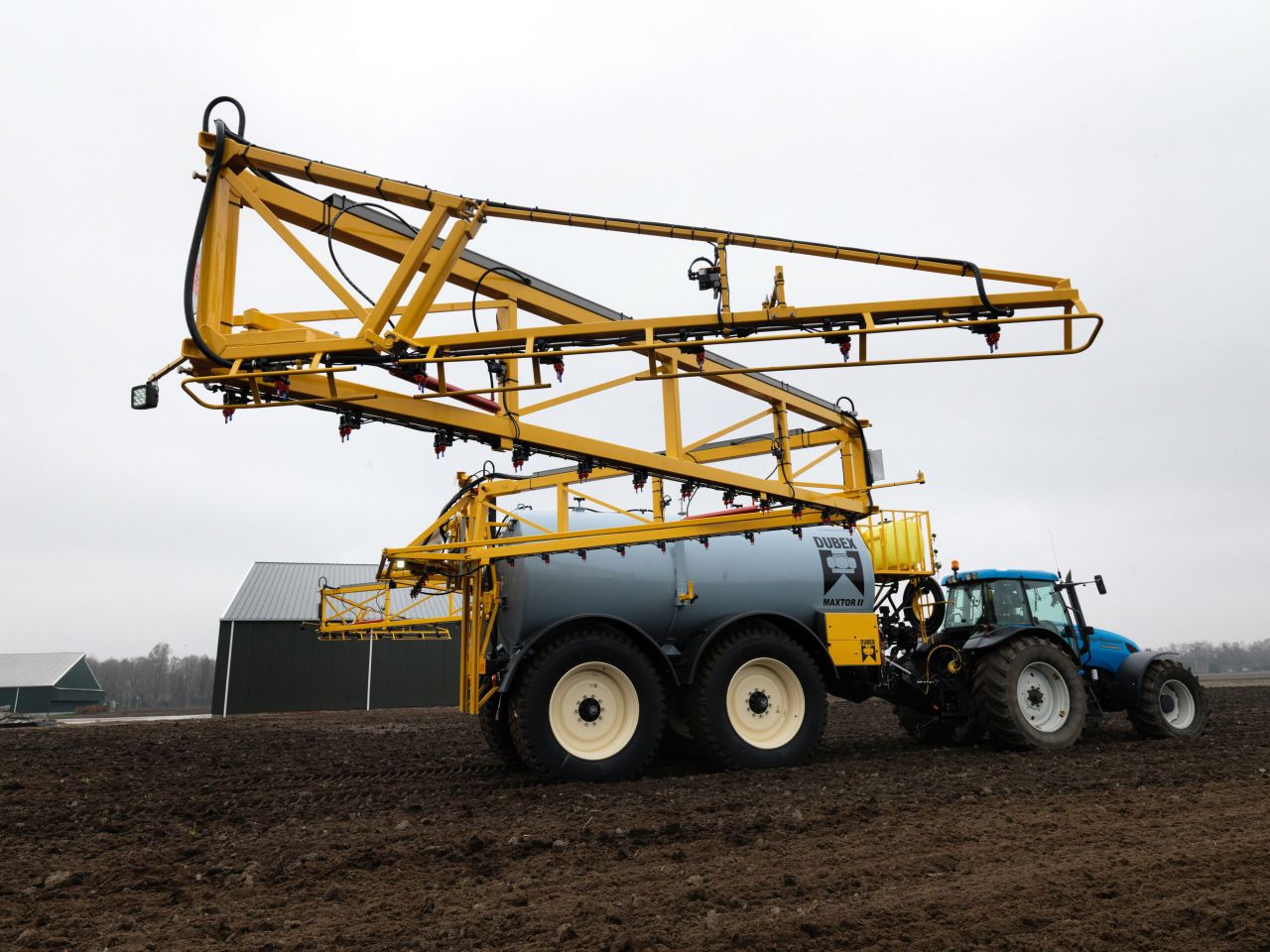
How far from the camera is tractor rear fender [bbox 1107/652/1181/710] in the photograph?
33.7ft

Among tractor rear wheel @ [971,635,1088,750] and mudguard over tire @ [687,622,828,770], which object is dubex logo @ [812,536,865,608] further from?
tractor rear wheel @ [971,635,1088,750]

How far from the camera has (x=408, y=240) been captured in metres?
7.32

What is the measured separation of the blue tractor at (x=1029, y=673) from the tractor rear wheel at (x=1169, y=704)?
11 mm

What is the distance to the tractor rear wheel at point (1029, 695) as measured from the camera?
940 cm

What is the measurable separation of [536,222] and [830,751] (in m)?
6.88

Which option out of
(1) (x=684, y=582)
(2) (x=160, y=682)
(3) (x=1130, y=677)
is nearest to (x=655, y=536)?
(1) (x=684, y=582)

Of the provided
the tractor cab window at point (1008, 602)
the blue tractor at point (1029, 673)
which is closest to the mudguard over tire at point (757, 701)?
the blue tractor at point (1029, 673)

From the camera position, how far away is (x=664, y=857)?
5.29 meters

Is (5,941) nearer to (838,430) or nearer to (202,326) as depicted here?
(202,326)

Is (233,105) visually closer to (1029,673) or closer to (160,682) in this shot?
(1029,673)

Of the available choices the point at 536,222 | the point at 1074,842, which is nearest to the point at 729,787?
the point at 1074,842

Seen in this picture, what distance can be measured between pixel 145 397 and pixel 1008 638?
8631mm

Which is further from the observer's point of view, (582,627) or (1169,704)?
(1169,704)

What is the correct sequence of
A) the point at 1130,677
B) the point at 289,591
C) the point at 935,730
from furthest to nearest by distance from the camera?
the point at 289,591, the point at 935,730, the point at 1130,677
